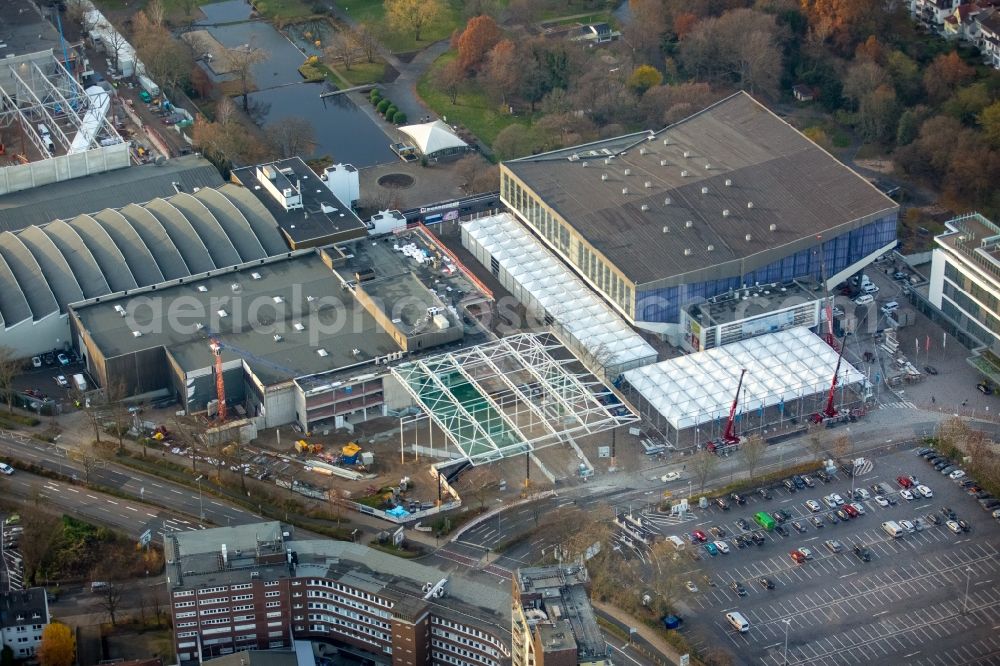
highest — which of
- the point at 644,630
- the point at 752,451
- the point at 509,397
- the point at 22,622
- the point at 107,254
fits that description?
the point at 107,254

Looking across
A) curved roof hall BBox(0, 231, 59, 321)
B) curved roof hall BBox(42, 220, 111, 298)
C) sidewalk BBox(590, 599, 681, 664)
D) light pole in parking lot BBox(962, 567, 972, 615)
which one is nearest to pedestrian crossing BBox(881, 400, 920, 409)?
light pole in parking lot BBox(962, 567, 972, 615)

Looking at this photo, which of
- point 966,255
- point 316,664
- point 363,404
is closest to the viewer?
point 316,664

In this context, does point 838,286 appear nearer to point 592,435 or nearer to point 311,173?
point 592,435

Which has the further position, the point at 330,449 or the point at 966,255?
the point at 966,255

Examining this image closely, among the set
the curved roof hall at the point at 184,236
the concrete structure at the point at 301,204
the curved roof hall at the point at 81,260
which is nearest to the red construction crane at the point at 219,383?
the curved roof hall at the point at 184,236

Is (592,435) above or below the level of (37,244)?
below

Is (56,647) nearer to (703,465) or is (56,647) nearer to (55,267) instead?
(55,267)

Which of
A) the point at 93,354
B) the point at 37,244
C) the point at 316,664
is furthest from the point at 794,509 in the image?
the point at 37,244

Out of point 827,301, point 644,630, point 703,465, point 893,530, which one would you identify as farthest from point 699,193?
point 644,630
